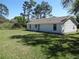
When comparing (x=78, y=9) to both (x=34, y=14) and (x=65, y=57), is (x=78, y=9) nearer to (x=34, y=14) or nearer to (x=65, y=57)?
(x=65, y=57)

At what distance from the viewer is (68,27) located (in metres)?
31.4

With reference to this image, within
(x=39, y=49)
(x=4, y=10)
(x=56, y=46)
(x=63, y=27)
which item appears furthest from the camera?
(x=4, y=10)

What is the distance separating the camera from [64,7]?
20312 millimetres

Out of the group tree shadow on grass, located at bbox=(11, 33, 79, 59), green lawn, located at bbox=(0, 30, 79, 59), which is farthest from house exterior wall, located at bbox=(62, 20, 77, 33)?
green lawn, located at bbox=(0, 30, 79, 59)

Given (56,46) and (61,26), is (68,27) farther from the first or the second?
(56,46)

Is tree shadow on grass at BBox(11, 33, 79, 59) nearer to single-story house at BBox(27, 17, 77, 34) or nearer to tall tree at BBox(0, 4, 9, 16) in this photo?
single-story house at BBox(27, 17, 77, 34)

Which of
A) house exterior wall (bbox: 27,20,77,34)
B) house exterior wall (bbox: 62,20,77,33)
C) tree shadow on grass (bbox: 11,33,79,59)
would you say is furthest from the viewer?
house exterior wall (bbox: 62,20,77,33)

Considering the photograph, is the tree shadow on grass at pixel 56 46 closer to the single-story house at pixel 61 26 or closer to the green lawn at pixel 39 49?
the green lawn at pixel 39 49

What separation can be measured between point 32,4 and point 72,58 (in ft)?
178

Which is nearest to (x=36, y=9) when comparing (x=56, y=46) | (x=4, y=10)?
(x=4, y=10)

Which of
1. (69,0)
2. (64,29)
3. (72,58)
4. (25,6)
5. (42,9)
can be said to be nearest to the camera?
(72,58)

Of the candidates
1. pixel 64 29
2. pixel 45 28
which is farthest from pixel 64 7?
pixel 45 28

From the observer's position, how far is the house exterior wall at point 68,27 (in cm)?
3032

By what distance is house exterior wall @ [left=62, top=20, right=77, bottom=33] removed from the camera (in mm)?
30320
